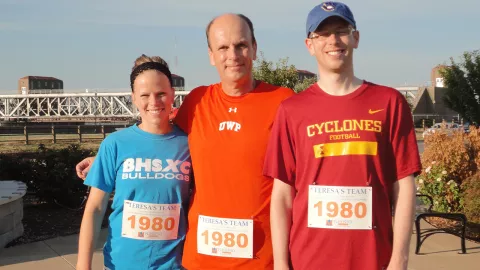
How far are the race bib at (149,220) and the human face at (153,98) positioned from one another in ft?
1.38

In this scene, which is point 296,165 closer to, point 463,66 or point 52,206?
point 52,206

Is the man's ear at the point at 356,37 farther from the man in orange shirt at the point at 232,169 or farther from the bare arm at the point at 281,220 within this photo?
the bare arm at the point at 281,220

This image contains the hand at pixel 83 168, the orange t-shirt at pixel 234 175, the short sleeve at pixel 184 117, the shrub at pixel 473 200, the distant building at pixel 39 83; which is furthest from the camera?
the distant building at pixel 39 83

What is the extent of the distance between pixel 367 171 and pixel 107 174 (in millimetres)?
1397

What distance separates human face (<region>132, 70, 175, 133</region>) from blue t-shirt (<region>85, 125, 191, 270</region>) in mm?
85

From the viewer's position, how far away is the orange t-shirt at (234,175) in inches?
115

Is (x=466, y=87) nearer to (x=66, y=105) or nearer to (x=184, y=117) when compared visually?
(x=184, y=117)

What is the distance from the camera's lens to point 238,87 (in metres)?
3.08

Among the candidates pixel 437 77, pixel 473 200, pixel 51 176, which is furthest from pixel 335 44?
Answer: pixel 437 77

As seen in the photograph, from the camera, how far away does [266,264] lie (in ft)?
9.62

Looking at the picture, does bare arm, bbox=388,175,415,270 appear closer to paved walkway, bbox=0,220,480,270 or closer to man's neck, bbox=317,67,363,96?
man's neck, bbox=317,67,363,96

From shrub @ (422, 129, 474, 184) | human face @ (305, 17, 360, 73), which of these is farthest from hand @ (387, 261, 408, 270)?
shrub @ (422, 129, 474, 184)

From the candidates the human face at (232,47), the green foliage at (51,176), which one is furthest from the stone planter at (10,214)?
the human face at (232,47)

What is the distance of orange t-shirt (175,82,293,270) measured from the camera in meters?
2.91
